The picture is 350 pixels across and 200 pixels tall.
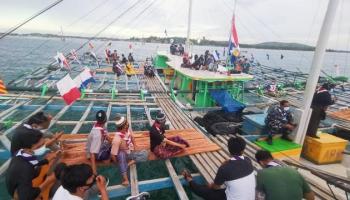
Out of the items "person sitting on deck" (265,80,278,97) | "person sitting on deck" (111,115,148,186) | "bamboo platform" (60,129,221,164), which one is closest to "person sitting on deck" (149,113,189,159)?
"bamboo platform" (60,129,221,164)

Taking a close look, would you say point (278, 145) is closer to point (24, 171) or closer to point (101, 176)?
point (101, 176)

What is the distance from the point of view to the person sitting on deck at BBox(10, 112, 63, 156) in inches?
164

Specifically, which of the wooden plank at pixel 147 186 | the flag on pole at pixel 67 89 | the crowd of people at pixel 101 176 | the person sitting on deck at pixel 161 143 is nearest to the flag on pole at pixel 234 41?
the person sitting on deck at pixel 161 143

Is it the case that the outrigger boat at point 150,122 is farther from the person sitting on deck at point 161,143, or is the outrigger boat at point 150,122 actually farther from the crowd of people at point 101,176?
the crowd of people at point 101,176

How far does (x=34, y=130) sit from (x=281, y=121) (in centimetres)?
769

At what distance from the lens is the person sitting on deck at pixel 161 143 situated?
6375mm

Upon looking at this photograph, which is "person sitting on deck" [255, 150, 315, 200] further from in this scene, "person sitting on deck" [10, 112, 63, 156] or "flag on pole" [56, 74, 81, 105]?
"flag on pole" [56, 74, 81, 105]

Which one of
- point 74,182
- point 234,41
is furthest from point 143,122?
point 234,41

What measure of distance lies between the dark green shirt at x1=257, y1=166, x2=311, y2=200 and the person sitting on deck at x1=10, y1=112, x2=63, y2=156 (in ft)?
14.3

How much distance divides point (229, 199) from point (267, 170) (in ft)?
3.12

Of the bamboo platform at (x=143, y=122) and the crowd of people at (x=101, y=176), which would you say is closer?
the crowd of people at (x=101, y=176)

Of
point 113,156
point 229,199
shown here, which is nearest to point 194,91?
point 113,156

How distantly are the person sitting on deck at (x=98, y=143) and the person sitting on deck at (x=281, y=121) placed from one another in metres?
5.79

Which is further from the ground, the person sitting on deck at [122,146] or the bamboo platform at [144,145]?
the person sitting on deck at [122,146]
